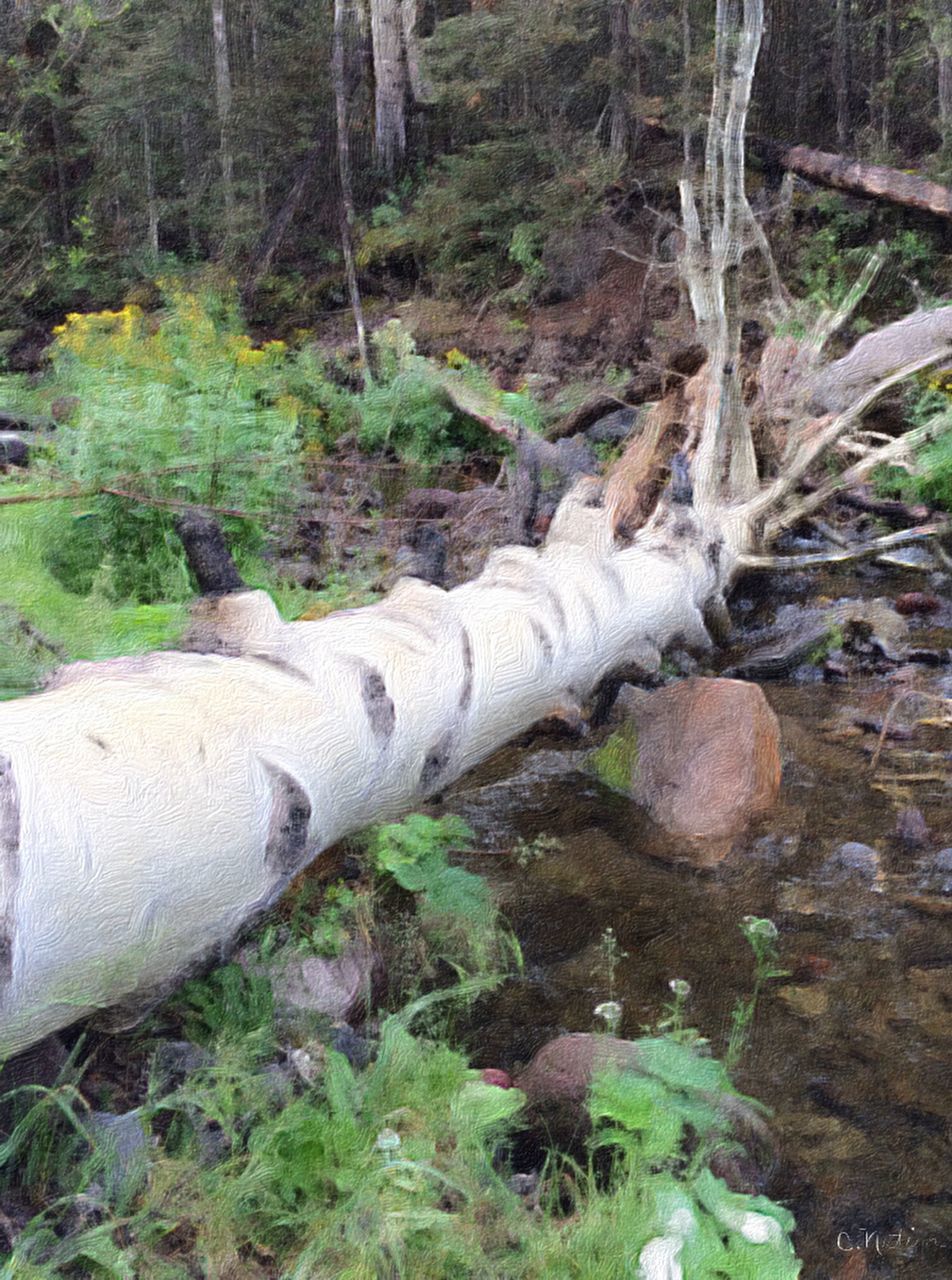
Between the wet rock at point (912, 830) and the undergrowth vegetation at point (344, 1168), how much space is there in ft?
2.42

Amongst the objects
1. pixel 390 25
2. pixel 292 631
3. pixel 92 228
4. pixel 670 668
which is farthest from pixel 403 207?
pixel 292 631

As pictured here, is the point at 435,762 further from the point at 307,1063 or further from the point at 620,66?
the point at 620,66

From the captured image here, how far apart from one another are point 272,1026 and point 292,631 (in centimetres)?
52

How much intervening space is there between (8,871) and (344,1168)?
1.48 ft

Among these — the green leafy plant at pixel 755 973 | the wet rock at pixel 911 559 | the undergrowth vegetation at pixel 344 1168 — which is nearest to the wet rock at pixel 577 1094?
the undergrowth vegetation at pixel 344 1168

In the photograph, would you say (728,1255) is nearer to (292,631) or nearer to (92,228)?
(292,631)

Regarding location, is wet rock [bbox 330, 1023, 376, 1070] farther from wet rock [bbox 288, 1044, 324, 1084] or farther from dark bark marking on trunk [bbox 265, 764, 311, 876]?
dark bark marking on trunk [bbox 265, 764, 311, 876]

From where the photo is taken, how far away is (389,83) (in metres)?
2.77

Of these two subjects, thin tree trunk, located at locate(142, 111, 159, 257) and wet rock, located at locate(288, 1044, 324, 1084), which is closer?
wet rock, located at locate(288, 1044, 324, 1084)

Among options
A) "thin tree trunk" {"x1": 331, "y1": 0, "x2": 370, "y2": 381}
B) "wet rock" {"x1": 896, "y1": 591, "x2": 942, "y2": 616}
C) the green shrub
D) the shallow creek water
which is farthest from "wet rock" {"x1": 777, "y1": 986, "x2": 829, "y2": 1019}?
"thin tree trunk" {"x1": 331, "y1": 0, "x2": 370, "y2": 381}

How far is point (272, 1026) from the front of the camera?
1.27 metres

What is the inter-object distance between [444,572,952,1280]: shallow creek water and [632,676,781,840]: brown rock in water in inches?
1.8

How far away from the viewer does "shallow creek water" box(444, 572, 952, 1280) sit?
113 centimetres
